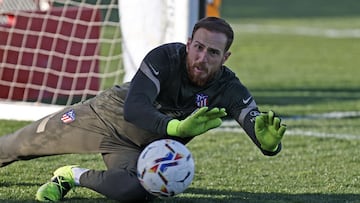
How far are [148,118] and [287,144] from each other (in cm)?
299

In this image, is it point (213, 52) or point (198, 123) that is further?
point (213, 52)

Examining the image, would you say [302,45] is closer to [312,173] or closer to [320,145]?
[320,145]

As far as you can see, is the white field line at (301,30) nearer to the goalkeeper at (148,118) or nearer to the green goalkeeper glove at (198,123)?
the goalkeeper at (148,118)

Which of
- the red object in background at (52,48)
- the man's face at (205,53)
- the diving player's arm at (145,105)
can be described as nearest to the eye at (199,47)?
the man's face at (205,53)

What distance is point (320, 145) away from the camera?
768 cm

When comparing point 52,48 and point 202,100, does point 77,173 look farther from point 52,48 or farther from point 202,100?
point 52,48

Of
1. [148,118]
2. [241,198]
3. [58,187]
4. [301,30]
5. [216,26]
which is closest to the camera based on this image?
[148,118]

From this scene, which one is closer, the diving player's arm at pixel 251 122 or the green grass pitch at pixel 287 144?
the diving player's arm at pixel 251 122

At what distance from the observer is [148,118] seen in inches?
194

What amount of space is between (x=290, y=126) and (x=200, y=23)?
145 inches

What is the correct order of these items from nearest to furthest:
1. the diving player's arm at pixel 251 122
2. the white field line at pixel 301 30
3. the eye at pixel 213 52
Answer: the eye at pixel 213 52
the diving player's arm at pixel 251 122
the white field line at pixel 301 30

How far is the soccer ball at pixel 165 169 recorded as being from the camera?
15.8 ft

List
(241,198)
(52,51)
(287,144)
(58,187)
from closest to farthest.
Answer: (58,187), (241,198), (287,144), (52,51)

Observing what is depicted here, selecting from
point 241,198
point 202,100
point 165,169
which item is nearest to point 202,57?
point 202,100
